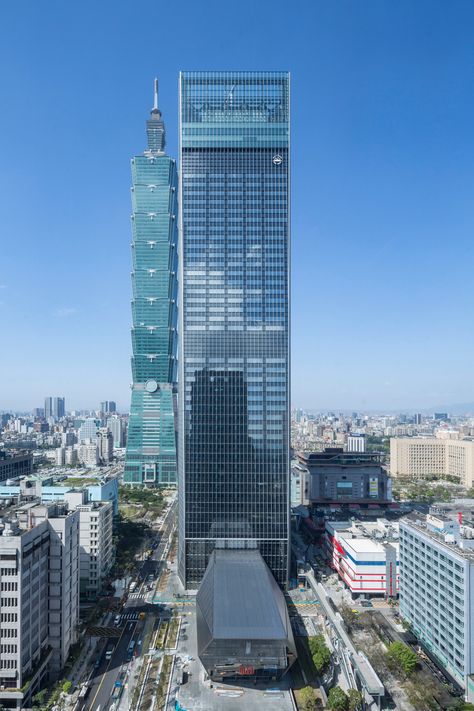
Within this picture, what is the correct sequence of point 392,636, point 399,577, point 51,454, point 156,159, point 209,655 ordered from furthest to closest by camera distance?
1. point 51,454
2. point 156,159
3. point 399,577
4. point 392,636
5. point 209,655

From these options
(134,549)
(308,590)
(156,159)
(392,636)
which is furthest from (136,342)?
(392,636)

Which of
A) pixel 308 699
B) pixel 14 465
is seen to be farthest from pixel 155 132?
pixel 308 699

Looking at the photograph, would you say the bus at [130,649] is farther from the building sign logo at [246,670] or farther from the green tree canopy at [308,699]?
the green tree canopy at [308,699]

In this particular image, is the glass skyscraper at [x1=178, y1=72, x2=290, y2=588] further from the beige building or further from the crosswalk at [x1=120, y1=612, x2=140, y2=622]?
the beige building

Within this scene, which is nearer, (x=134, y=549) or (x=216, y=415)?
(x=216, y=415)

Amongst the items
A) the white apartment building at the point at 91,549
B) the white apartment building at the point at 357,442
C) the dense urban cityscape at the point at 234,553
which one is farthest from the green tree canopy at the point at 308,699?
the white apartment building at the point at 357,442

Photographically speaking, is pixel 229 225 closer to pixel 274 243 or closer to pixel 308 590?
pixel 274 243

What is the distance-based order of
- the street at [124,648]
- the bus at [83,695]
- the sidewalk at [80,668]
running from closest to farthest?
1. the bus at [83,695]
2. the sidewalk at [80,668]
3. the street at [124,648]
